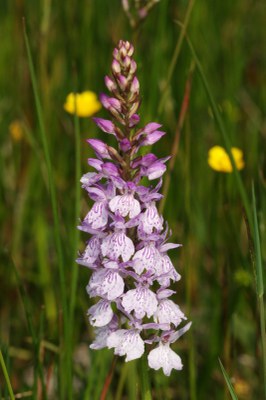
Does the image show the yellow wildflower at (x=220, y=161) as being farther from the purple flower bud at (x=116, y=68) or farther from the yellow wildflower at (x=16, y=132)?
the yellow wildflower at (x=16, y=132)

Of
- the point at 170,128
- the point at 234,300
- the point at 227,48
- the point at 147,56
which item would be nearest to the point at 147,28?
the point at 147,56

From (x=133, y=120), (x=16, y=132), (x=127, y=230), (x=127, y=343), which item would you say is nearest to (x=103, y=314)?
(x=127, y=343)

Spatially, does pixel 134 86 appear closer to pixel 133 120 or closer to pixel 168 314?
pixel 133 120

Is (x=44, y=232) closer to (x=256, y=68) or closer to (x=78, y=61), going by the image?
(x=78, y=61)

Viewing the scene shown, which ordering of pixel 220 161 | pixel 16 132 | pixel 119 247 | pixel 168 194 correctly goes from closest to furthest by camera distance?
pixel 119 247 → pixel 220 161 → pixel 168 194 → pixel 16 132

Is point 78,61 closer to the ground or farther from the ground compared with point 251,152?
farther from the ground

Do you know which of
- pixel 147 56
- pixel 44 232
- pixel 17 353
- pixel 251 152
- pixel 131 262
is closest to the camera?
pixel 131 262
